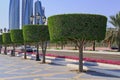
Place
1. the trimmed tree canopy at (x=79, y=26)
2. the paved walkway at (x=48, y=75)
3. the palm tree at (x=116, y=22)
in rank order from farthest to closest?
1. the palm tree at (x=116, y=22)
2. the trimmed tree canopy at (x=79, y=26)
3. the paved walkway at (x=48, y=75)

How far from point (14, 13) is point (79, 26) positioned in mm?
136947

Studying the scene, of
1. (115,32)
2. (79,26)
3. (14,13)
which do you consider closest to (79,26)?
(79,26)

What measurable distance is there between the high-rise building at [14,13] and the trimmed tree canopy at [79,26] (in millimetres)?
126886

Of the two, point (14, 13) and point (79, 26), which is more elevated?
point (14, 13)

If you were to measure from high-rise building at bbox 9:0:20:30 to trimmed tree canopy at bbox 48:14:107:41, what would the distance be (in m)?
127

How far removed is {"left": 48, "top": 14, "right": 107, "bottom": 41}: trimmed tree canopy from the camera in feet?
67.9

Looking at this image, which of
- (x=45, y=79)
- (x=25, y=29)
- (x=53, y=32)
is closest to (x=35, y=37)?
(x=25, y=29)

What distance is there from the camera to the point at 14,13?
155 m

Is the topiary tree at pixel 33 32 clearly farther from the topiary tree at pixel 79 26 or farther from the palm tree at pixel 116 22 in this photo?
the palm tree at pixel 116 22

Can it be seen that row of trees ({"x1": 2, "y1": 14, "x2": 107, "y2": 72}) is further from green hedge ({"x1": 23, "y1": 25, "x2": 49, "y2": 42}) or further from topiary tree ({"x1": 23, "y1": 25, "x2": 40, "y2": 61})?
topiary tree ({"x1": 23, "y1": 25, "x2": 40, "y2": 61})

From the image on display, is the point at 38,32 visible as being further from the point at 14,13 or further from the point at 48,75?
the point at 14,13

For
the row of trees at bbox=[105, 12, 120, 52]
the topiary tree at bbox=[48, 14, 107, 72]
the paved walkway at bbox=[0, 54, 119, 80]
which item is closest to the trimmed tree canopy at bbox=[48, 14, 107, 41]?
the topiary tree at bbox=[48, 14, 107, 72]

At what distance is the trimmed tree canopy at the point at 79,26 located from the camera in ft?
67.9

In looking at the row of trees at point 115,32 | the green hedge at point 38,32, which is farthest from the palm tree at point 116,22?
the green hedge at point 38,32
